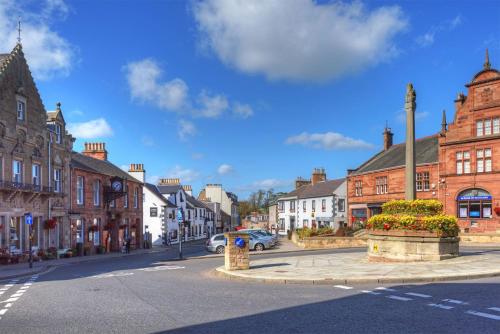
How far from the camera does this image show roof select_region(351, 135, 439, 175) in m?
45.2

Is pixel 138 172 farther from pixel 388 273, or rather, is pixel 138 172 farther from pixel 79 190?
pixel 388 273

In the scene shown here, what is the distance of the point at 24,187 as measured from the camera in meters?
29.3

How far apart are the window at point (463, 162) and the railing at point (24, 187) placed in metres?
32.5

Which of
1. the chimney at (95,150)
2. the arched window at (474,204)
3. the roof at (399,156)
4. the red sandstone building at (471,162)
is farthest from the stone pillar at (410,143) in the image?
the chimney at (95,150)

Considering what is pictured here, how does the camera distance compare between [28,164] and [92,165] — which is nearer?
[28,164]

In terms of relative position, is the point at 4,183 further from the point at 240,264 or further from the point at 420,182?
the point at 420,182

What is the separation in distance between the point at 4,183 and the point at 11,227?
319cm

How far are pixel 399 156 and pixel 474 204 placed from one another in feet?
37.5

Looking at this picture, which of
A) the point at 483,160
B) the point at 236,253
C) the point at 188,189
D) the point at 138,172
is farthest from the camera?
the point at 188,189

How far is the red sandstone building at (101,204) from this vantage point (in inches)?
1485

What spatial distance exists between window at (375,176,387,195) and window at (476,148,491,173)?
36.4ft

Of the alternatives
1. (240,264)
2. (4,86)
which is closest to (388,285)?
(240,264)

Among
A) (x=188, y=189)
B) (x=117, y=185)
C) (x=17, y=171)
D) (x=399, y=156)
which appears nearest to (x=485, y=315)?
(x=17, y=171)

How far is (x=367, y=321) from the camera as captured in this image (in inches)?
335
